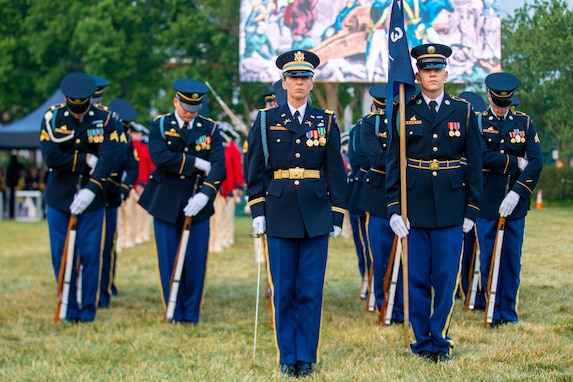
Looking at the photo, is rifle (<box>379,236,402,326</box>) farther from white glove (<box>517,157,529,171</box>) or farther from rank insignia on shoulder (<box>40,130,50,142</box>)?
rank insignia on shoulder (<box>40,130,50,142</box>)

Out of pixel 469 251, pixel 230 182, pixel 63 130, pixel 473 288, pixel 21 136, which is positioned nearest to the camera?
pixel 63 130

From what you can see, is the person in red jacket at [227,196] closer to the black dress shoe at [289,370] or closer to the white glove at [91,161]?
the white glove at [91,161]

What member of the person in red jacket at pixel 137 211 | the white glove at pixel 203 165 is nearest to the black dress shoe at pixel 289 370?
the white glove at pixel 203 165

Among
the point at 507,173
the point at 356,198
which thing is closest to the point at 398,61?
the point at 507,173

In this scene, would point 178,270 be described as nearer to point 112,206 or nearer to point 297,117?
point 112,206

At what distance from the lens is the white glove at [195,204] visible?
843cm

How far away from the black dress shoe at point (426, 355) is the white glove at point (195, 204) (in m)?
2.69

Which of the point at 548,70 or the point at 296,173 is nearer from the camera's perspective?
the point at 296,173

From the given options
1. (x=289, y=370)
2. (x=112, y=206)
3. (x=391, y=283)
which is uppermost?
(x=112, y=206)

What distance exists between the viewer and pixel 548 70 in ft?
28.7

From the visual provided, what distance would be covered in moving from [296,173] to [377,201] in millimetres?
2423

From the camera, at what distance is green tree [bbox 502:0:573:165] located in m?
8.48

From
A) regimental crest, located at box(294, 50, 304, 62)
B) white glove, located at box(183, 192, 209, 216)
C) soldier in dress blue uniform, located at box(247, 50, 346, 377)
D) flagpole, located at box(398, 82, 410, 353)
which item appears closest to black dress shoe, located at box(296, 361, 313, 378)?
soldier in dress blue uniform, located at box(247, 50, 346, 377)

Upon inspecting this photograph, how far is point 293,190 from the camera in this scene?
6.43 meters
